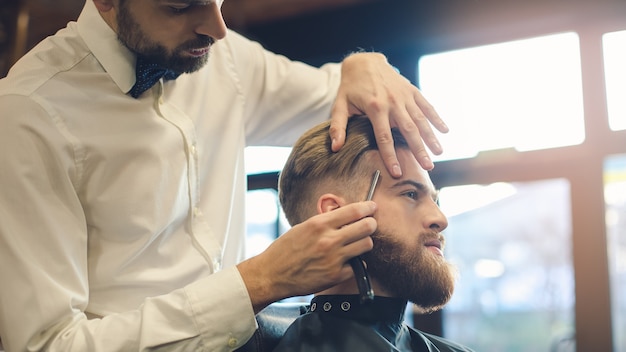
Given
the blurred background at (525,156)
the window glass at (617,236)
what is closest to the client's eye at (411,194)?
the blurred background at (525,156)

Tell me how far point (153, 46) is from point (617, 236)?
302 centimetres

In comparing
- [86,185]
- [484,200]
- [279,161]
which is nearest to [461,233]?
[484,200]

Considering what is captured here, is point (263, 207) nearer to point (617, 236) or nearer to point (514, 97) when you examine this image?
point (514, 97)

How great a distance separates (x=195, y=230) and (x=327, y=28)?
3.10 metres

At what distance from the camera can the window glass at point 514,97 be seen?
12.8 ft

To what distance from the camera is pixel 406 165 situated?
176 centimetres

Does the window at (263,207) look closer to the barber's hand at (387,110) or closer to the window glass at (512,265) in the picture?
the window glass at (512,265)

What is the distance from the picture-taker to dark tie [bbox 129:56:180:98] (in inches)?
64.2

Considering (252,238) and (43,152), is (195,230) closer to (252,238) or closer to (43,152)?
(43,152)

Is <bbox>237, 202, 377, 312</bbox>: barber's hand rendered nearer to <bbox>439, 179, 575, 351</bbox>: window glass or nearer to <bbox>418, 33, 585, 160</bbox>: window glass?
<bbox>418, 33, 585, 160</bbox>: window glass

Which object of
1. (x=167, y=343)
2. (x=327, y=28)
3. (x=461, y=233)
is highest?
(x=327, y=28)

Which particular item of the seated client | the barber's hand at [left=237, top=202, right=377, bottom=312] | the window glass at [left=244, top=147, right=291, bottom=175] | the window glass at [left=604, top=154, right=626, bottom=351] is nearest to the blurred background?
the window glass at [left=604, top=154, right=626, bottom=351]

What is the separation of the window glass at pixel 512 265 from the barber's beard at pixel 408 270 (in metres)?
2.35

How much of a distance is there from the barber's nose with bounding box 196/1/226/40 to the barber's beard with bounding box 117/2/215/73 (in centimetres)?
3
